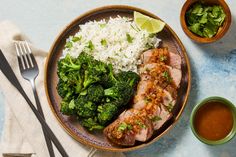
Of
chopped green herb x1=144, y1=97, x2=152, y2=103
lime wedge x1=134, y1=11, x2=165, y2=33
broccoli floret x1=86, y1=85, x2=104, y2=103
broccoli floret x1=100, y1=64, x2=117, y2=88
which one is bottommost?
chopped green herb x1=144, y1=97, x2=152, y2=103

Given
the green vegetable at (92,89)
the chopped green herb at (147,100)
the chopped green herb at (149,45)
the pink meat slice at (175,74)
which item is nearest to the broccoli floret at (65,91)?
the green vegetable at (92,89)

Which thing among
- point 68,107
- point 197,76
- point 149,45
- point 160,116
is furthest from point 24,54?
point 197,76

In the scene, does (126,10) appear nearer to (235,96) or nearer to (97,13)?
(97,13)

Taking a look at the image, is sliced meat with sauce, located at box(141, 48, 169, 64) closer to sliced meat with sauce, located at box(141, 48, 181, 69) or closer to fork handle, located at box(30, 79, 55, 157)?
sliced meat with sauce, located at box(141, 48, 181, 69)

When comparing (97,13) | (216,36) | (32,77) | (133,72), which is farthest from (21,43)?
(216,36)

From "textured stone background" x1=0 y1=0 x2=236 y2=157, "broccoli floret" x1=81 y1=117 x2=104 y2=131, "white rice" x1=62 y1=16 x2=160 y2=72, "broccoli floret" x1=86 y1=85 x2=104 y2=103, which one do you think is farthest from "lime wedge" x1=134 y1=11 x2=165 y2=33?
"broccoli floret" x1=81 y1=117 x2=104 y2=131
